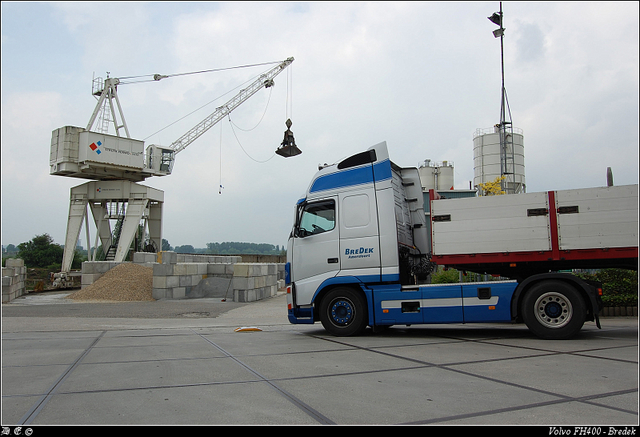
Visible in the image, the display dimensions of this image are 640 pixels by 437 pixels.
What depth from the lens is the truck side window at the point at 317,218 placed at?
962cm

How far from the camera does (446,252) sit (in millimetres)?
8922

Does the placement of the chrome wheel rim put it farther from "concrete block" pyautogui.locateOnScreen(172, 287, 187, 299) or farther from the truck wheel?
"concrete block" pyautogui.locateOnScreen(172, 287, 187, 299)

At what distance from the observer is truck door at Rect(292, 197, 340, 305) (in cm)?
950

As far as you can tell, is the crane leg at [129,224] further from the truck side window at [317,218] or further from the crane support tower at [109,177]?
the truck side window at [317,218]

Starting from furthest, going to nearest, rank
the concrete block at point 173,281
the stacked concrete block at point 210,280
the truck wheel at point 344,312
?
the concrete block at point 173,281 → the stacked concrete block at point 210,280 → the truck wheel at point 344,312

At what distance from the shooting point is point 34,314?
15148 millimetres

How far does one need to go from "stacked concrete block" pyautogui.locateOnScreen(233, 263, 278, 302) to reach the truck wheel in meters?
9.98

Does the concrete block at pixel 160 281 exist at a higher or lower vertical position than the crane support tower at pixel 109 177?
lower

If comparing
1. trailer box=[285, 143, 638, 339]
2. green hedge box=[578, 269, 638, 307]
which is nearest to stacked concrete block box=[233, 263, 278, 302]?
trailer box=[285, 143, 638, 339]

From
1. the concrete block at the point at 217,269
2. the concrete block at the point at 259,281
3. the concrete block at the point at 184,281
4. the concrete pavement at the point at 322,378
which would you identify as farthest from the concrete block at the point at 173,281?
the concrete pavement at the point at 322,378

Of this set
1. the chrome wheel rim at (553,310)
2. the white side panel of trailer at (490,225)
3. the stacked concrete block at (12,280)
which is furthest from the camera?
the stacked concrete block at (12,280)

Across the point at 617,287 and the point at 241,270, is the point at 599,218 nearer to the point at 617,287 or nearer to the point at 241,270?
the point at 617,287

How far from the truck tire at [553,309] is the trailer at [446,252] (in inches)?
0.7

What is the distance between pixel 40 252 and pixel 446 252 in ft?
201
